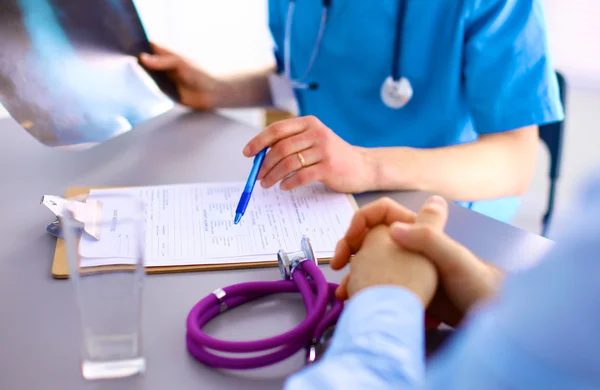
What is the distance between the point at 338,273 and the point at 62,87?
0.62 metres

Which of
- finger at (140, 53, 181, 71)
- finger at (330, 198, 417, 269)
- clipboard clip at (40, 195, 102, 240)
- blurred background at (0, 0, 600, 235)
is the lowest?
blurred background at (0, 0, 600, 235)

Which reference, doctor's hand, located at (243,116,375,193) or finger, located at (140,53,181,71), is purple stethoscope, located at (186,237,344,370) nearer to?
doctor's hand, located at (243,116,375,193)

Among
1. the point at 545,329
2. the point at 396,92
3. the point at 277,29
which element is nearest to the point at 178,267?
the point at 545,329

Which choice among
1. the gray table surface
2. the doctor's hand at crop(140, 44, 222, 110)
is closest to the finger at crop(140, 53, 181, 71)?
the doctor's hand at crop(140, 44, 222, 110)

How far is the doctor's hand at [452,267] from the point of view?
53 centimetres

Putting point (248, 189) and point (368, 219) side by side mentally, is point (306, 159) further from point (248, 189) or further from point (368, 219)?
point (368, 219)

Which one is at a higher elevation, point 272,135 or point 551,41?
point 272,135

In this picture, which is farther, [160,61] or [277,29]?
[277,29]

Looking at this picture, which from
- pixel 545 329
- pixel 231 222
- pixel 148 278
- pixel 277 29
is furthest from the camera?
pixel 277 29

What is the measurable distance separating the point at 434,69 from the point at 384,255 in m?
0.63

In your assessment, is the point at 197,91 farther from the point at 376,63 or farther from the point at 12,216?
the point at 12,216

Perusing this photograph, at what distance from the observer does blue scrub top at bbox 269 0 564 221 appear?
0.98m

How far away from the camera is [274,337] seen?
0.52 m

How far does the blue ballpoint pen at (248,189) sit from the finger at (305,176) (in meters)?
0.05
